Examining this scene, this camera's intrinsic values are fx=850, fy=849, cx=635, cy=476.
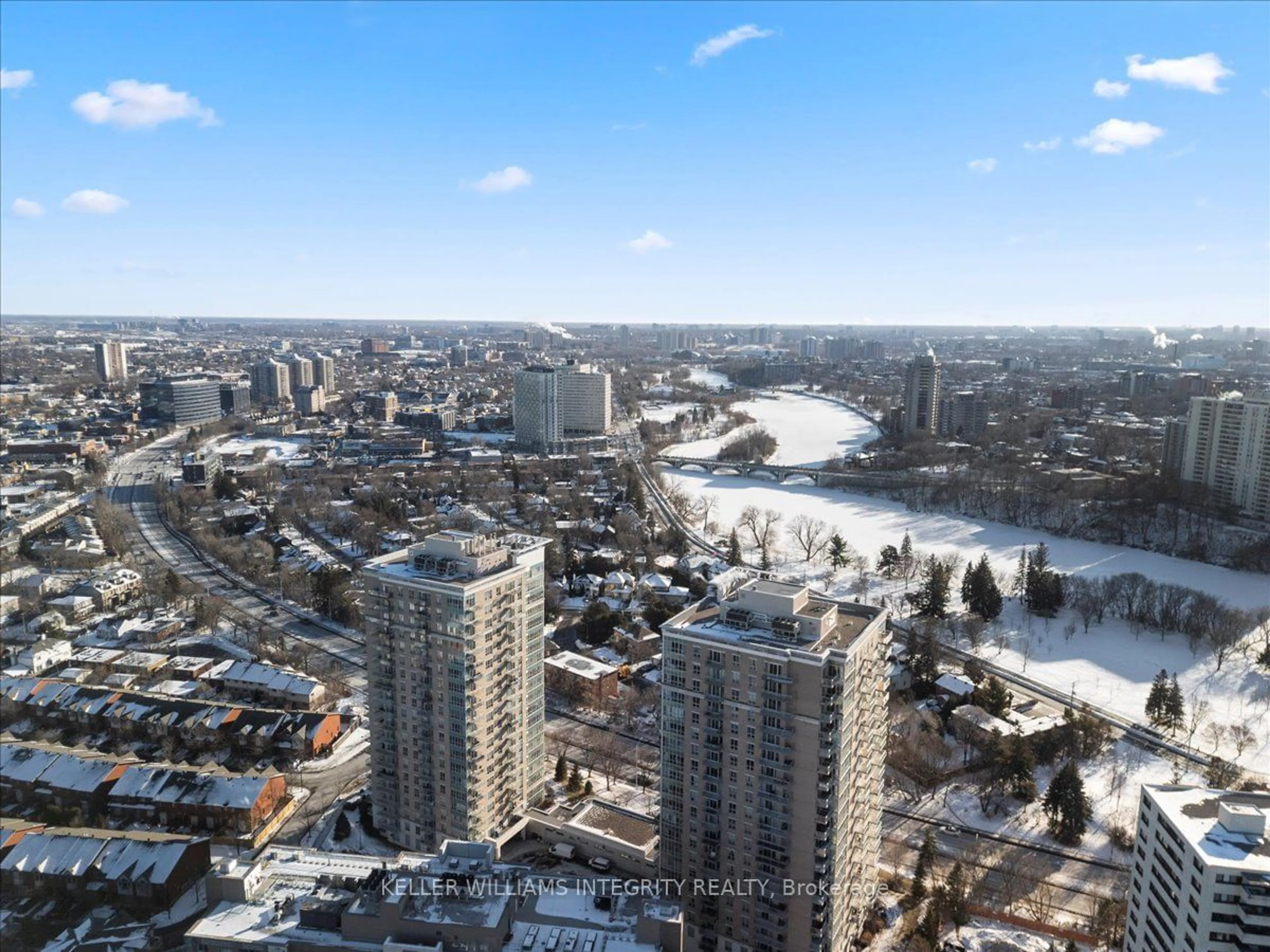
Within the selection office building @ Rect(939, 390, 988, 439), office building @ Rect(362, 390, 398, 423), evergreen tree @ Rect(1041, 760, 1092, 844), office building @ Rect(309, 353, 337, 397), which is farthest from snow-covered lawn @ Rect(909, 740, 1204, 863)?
office building @ Rect(309, 353, 337, 397)

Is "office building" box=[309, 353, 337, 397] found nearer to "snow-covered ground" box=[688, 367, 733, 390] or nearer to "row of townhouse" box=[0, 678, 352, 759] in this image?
"snow-covered ground" box=[688, 367, 733, 390]

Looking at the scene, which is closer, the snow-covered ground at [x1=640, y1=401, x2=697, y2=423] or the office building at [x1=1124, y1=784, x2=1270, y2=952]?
the office building at [x1=1124, y1=784, x2=1270, y2=952]

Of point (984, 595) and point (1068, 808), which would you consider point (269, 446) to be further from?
point (1068, 808)

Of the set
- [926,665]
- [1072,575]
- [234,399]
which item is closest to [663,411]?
[234,399]

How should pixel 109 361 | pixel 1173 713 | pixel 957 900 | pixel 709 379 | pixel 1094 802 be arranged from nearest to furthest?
pixel 957 900
pixel 1094 802
pixel 1173 713
pixel 109 361
pixel 709 379

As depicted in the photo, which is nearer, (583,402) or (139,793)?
(139,793)

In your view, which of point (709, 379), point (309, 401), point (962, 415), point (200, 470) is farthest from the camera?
point (709, 379)

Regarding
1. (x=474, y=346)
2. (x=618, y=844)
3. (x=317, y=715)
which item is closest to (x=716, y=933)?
(x=618, y=844)
